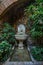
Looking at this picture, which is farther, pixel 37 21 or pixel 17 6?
pixel 17 6

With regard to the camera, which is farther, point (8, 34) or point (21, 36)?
point (8, 34)

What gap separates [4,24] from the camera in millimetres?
7234

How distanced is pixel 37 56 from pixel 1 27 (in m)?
3.20

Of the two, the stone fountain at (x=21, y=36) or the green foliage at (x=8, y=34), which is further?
the green foliage at (x=8, y=34)

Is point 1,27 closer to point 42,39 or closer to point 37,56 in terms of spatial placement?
point 42,39

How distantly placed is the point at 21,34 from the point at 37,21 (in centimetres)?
137

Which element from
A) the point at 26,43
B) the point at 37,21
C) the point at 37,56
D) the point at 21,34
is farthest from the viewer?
the point at 26,43

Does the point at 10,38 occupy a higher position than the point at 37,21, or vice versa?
the point at 37,21

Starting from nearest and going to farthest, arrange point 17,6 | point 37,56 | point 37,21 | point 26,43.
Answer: point 37,56 → point 37,21 → point 26,43 → point 17,6

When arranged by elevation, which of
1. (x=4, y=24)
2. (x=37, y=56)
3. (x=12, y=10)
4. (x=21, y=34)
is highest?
(x=12, y=10)

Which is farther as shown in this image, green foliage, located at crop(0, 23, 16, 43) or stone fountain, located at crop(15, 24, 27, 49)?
green foliage, located at crop(0, 23, 16, 43)

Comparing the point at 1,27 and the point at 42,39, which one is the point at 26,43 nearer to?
the point at 42,39

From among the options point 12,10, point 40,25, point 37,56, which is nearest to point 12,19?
point 12,10

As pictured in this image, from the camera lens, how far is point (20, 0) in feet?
23.5
